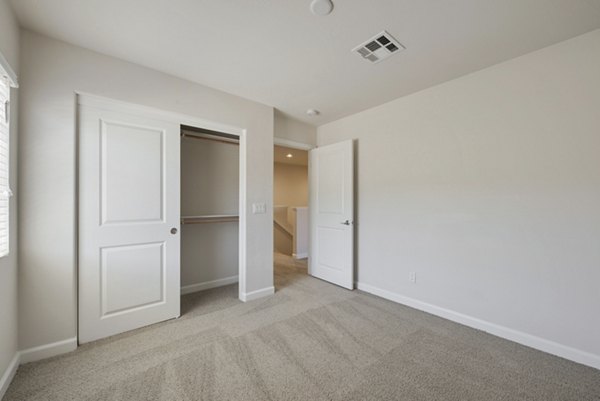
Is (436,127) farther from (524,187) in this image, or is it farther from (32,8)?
(32,8)

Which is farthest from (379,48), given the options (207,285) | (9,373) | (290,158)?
(290,158)

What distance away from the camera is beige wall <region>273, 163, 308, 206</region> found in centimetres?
700

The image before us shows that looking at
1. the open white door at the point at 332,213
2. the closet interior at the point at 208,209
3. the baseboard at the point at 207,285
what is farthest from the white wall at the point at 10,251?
the open white door at the point at 332,213

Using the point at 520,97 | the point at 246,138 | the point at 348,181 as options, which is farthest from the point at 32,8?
the point at 520,97

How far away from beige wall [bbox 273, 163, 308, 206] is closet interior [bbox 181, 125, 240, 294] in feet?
10.7

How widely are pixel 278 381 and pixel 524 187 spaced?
2.49 metres

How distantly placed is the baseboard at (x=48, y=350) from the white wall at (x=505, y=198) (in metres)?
3.11

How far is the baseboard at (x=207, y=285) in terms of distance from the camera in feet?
10.8

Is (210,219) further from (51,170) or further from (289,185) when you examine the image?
(289,185)

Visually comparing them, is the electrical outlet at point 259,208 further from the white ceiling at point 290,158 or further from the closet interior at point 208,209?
the white ceiling at point 290,158

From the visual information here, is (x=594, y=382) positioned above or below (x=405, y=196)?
below

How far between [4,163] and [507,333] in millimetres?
4037

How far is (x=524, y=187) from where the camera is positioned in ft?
7.02

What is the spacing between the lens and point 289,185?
7.19 m
